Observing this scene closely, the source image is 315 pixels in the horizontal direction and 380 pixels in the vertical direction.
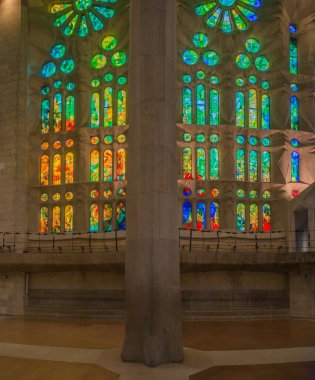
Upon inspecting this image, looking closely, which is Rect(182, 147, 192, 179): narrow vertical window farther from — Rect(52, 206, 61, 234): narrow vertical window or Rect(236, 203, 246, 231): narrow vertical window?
Rect(52, 206, 61, 234): narrow vertical window

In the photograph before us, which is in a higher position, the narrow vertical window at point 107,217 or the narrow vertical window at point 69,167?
the narrow vertical window at point 69,167

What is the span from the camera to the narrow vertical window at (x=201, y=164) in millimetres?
26984

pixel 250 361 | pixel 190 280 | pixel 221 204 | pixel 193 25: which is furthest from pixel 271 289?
pixel 193 25

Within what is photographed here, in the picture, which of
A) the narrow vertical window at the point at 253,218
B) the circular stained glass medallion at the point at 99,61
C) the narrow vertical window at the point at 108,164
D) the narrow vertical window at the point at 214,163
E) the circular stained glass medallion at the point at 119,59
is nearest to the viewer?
the narrow vertical window at the point at 253,218

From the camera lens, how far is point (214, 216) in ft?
87.9

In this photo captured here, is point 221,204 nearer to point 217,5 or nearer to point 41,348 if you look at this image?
point 217,5

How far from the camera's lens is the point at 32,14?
2780cm

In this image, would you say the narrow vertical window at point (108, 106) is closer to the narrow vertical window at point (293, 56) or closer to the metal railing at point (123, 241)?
the metal railing at point (123, 241)

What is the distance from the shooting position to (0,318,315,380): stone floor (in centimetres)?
1029

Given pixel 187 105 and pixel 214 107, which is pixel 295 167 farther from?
pixel 187 105

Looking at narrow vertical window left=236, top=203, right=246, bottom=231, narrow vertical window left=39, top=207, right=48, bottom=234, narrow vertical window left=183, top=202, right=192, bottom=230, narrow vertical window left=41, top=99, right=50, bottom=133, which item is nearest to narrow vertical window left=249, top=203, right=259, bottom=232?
narrow vertical window left=236, top=203, right=246, bottom=231

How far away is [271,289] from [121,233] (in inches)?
298

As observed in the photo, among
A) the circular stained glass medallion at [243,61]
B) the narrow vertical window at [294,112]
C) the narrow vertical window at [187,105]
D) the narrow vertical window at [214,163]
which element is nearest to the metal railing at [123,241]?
the narrow vertical window at [214,163]

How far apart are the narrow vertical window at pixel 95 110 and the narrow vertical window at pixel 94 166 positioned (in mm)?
1581
